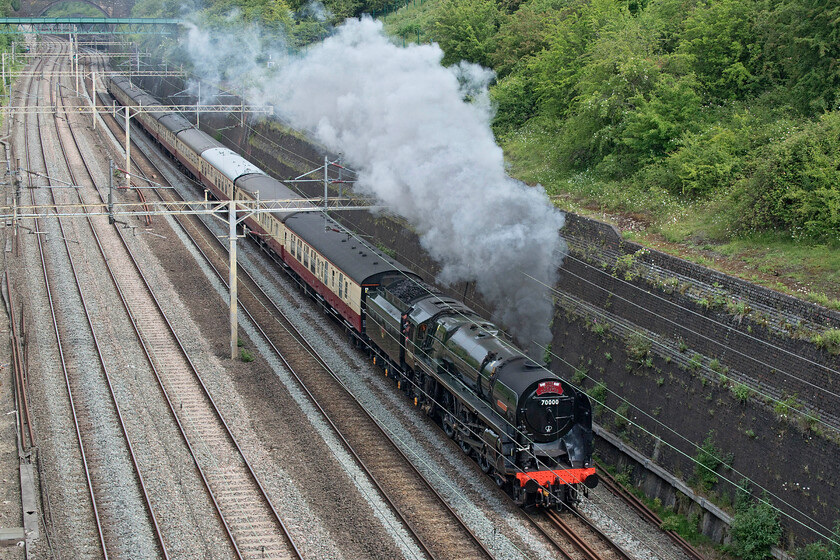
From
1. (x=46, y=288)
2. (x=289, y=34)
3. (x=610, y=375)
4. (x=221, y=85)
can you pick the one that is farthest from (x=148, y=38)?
(x=610, y=375)

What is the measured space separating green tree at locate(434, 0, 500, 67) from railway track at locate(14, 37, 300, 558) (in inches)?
750

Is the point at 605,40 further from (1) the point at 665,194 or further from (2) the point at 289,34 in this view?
(2) the point at 289,34

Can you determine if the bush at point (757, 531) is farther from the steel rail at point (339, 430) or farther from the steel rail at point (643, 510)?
the steel rail at point (339, 430)

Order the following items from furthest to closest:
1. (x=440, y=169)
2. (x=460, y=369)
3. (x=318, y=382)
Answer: (x=318, y=382) → (x=440, y=169) → (x=460, y=369)

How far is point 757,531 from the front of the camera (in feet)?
48.4

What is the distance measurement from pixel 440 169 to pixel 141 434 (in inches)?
399

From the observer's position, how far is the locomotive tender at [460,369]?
16.2 m

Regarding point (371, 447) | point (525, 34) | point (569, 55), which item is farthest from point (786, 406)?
point (525, 34)

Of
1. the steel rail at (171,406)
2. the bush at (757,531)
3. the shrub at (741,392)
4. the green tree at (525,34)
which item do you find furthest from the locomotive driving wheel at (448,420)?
the green tree at (525,34)

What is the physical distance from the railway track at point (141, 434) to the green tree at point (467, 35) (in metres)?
19.1

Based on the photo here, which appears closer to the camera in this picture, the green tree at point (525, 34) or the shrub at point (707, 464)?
the shrub at point (707, 464)

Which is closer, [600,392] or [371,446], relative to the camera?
[371,446]

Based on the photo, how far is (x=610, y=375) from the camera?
19.5 m

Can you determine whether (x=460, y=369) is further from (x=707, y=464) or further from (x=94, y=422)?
(x=94, y=422)
